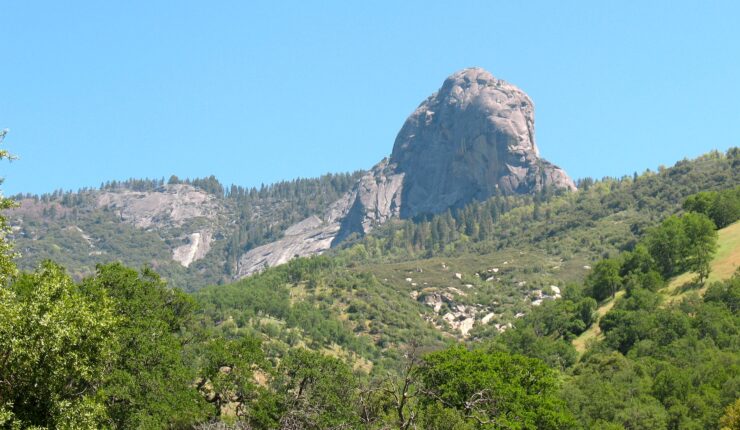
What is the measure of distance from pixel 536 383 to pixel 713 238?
67.2m

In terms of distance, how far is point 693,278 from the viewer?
119250 millimetres

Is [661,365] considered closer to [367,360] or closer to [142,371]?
[142,371]

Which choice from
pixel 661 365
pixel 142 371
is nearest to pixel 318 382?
pixel 142 371

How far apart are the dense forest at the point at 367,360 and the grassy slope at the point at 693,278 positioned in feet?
2.63

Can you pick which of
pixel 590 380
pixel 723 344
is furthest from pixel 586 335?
pixel 590 380

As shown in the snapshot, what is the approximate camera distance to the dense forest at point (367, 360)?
28906mm

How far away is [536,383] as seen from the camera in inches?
2635

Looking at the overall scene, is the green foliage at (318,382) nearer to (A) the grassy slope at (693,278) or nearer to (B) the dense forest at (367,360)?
(B) the dense forest at (367,360)

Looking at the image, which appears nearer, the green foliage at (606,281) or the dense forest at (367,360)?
the dense forest at (367,360)

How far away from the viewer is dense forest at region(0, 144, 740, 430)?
94.8 feet

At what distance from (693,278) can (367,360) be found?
64.9m

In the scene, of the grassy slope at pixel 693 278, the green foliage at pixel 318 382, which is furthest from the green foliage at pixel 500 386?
the grassy slope at pixel 693 278

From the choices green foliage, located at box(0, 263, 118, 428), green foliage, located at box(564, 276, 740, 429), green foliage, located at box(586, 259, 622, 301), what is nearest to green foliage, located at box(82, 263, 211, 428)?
green foliage, located at box(0, 263, 118, 428)

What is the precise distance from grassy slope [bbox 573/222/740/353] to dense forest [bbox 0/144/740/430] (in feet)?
2.63
